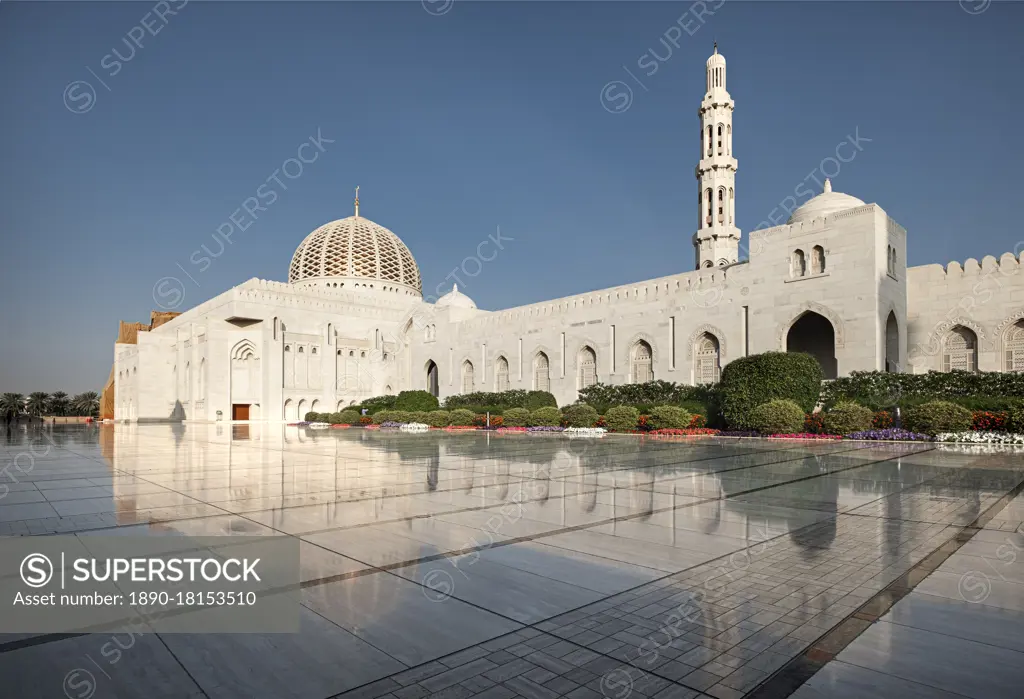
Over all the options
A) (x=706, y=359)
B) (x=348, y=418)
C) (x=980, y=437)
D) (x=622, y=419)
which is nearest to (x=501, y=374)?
(x=348, y=418)

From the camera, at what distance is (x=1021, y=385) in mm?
17906

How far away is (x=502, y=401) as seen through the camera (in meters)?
32.3

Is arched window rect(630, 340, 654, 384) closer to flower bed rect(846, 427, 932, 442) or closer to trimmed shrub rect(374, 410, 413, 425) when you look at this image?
trimmed shrub rect(374, 410, 413, 425)

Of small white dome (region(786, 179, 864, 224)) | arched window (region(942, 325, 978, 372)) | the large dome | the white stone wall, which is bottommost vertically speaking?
arched window (region(942, 325, 978, 372))

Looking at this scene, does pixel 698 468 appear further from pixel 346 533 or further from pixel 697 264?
pixel 697 264

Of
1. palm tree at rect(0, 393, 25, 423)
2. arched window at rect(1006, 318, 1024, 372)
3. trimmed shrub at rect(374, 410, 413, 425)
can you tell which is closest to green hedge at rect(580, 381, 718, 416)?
trimmed shrub at rect(374, 410, 413, 425)

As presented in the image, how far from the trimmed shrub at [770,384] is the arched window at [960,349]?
8.16 meters

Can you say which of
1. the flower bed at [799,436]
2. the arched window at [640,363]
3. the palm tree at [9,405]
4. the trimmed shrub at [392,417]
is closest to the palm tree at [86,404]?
the palm tree at [9,405]

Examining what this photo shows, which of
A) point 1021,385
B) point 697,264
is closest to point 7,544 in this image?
point 1021,385

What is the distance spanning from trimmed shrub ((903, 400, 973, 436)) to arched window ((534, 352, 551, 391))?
21220 millimetres

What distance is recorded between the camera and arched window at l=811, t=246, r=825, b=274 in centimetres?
2406

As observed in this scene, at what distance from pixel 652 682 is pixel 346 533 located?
3291 mm

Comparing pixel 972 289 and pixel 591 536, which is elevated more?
pixel 972 289

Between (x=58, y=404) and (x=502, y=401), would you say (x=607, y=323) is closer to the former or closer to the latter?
(x=502, y=401)
